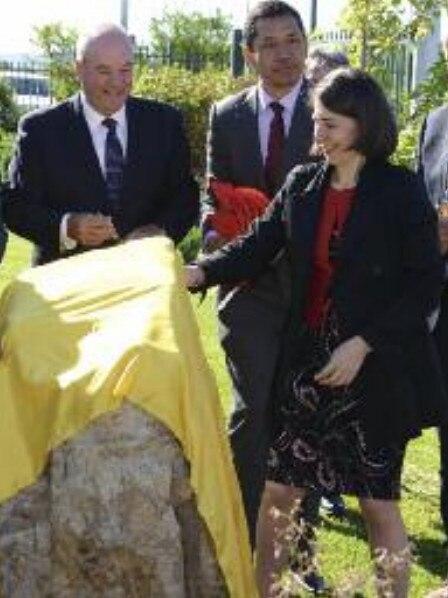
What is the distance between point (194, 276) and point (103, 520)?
53.6 inches

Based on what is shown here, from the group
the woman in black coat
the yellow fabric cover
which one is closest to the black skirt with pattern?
the woman in black coat

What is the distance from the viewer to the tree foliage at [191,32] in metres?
28.8

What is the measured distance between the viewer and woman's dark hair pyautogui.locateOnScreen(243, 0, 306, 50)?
5016mm

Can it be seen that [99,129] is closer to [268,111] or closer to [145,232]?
[145,232]

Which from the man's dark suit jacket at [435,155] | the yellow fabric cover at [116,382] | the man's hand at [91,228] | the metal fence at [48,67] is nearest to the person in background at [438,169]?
the man's dark suit jacket at [435,155]

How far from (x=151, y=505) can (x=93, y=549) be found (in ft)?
0.57

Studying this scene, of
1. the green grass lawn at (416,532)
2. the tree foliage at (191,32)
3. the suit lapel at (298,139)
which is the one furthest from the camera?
the tree foliage at (191,32)

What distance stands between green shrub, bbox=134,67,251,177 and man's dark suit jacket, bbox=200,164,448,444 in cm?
1363

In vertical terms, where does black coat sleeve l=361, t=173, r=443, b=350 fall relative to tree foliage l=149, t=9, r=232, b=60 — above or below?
above

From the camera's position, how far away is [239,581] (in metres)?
3.38

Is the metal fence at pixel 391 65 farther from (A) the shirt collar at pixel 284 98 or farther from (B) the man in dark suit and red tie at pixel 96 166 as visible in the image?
(B) the man in dark suit and red tie at pixel 96 166

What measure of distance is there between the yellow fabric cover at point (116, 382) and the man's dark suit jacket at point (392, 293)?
1.84 ft

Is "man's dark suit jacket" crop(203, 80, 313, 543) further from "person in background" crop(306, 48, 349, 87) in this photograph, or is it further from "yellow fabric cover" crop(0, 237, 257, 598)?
"yellow fabric cover" crop(0, 237, 257, 598)

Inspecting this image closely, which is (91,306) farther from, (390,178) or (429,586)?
(429,586)
